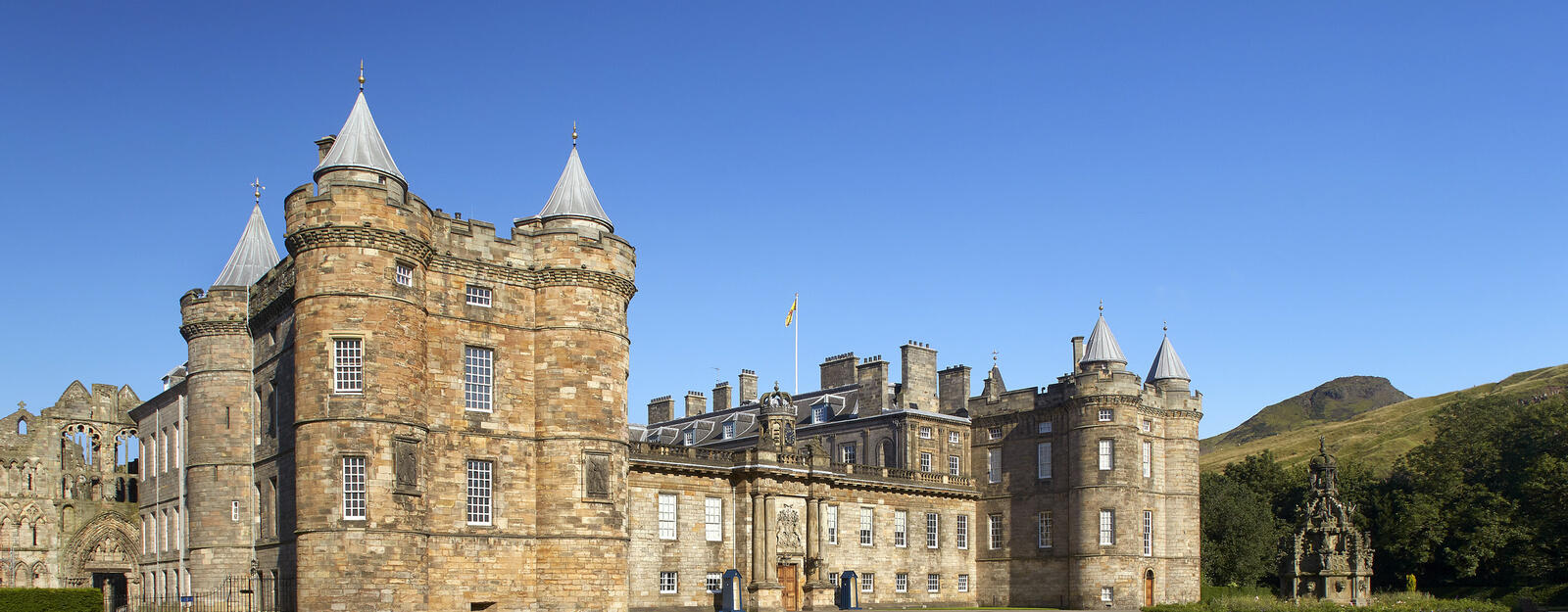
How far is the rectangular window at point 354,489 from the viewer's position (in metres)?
32.3

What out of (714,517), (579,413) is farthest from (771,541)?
(579,413)

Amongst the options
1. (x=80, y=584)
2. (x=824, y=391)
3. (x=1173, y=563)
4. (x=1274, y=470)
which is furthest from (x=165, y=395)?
(x=1274, y=470)

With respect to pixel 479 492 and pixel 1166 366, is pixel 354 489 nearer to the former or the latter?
pixel 479 492

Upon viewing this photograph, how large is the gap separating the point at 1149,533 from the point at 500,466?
33426 mm

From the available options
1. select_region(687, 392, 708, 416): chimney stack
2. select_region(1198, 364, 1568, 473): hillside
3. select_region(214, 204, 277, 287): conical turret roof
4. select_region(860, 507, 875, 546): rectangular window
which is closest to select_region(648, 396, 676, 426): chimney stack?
select_region(687, 392, 708, 416): chimney stack

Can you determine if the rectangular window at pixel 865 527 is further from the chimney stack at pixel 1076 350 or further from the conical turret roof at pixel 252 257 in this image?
the conical turret roof at pixel 252 257

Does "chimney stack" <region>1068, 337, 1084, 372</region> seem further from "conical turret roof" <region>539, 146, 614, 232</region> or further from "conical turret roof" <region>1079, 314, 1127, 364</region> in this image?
"conical turret roof" <region>539, 146, 614, 232</region>

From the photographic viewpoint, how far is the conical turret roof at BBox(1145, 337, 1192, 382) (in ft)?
206

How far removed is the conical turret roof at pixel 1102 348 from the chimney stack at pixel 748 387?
18302 millimetres

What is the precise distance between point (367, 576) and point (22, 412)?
31859 mm

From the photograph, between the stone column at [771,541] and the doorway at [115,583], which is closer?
the stone column at [771,541]

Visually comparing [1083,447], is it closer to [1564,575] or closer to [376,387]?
[1564,575]

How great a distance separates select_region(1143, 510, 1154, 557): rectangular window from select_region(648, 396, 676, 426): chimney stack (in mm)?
28367

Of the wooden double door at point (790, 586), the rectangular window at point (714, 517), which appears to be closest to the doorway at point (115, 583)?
the rectangular window at point (714, 517)
